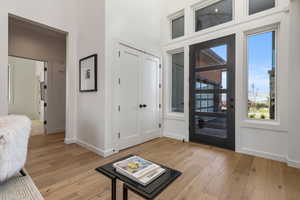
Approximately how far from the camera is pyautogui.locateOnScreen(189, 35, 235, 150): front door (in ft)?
9.66

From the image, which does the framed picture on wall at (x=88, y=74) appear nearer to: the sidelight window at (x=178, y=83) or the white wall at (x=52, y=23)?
the white wall at (x=52, y=23)

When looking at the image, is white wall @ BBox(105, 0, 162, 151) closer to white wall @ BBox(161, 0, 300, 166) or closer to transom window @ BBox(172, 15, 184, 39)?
transom window @ BBox(172, 15, 184, 39)

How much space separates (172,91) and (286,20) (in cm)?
259

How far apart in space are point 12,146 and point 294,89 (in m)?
3.76

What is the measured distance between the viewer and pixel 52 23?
3084mm

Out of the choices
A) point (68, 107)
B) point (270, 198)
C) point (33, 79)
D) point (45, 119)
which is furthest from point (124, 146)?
point (33, 79)

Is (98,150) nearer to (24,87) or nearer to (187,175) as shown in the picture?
(187,175)

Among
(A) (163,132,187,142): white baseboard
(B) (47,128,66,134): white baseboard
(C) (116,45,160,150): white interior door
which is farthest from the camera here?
(B) (47,128,66,134): white baseboard

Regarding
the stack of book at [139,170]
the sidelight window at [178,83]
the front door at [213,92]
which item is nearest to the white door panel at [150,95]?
Result: the sidelight window at [178,83]

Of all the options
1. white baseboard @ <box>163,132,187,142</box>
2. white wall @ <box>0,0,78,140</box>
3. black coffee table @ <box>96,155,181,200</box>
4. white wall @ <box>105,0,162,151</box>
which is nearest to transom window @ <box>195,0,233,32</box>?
white wall @ <box>105,0,162,151</box>

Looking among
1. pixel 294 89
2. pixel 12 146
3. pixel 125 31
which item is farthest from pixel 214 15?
pixel 12 146

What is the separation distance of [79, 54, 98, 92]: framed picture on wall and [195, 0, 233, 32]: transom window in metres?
2.56

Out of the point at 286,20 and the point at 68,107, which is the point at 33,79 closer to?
the point at 68,107

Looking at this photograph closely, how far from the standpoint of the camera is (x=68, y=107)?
3.41 meters
